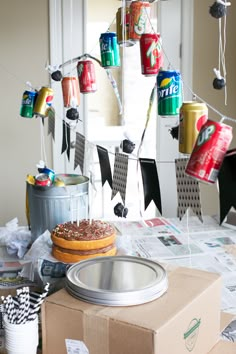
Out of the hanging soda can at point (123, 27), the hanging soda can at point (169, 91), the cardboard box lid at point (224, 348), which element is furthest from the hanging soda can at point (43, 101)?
the cardboard box lid at point (224, 348)

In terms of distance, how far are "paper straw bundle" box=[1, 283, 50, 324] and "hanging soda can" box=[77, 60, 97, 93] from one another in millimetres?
966

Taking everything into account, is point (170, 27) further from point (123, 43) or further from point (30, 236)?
point (30, 236)

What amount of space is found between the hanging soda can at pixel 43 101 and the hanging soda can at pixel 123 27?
0.34m

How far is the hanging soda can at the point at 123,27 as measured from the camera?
154cm

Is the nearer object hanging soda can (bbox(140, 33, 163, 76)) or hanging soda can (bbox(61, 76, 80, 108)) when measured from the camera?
hanging soda can (bbox(140, 33, 163, 76))

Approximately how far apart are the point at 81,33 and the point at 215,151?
2.19 m

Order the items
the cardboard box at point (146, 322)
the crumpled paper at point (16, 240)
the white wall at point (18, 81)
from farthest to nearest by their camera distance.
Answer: the white wall at point (18, 81), the crumpled paper at point (16, 240), the cardboard box at point (146, 322)

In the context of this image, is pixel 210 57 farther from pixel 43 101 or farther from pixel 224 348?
pixel 224 348

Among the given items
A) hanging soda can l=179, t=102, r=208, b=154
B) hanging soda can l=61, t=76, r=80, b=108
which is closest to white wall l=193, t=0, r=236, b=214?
hanging soda can l=61, t=76, r=80, b=108

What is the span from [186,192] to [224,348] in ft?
1.22

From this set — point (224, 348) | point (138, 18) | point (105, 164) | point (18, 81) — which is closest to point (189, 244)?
point (105, 164)

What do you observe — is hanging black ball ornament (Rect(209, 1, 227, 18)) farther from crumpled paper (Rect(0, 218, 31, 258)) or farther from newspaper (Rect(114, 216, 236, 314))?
crumpled paper (Rect(0, 218, 31, 258))

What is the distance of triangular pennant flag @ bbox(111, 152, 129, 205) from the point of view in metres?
1.41

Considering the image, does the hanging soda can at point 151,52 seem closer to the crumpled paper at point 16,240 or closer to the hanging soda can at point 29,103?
the hanging soda can at point 29,103
